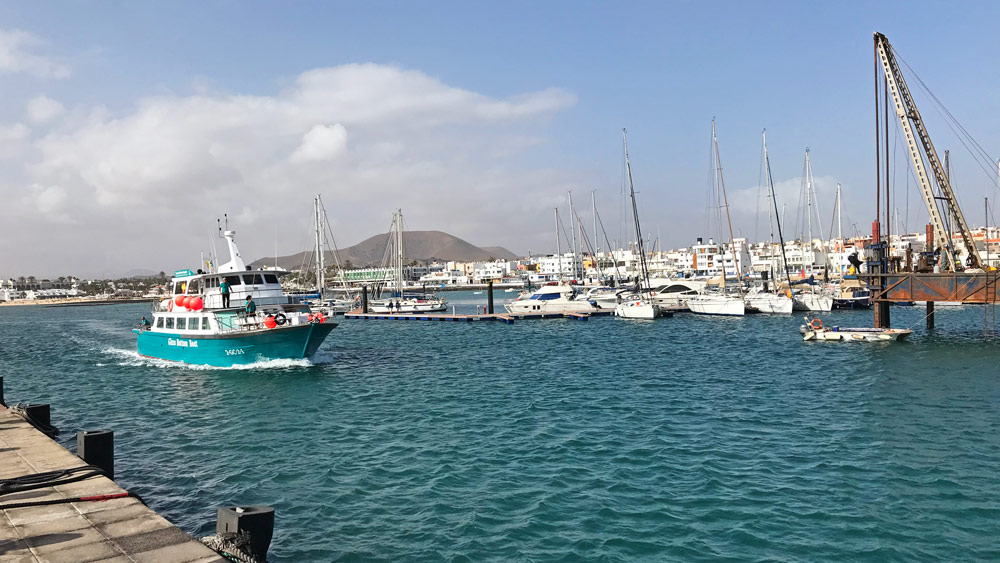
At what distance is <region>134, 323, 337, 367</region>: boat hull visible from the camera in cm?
3100

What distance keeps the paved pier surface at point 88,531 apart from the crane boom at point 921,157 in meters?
46.1

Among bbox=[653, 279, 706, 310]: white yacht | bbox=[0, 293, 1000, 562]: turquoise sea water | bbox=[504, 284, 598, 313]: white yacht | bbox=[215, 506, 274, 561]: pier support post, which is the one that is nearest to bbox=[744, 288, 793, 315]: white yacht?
bbox=[653, 279, 706, 310]: white yacht

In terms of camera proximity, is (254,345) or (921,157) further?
(921,157)

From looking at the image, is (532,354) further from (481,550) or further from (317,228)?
(317,228)

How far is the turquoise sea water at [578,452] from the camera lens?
11305 millimetres

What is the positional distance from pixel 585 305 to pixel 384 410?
1975 inches

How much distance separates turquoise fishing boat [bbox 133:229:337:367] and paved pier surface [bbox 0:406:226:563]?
2005cm

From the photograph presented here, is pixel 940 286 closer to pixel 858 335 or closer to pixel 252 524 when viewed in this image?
pixel 858 335

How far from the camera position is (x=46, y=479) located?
35.5 feet

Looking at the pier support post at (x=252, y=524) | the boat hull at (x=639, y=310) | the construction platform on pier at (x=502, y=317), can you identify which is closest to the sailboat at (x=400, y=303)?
the construction platform on pier at (x=502, y=317)

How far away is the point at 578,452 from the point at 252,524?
950 centimetres

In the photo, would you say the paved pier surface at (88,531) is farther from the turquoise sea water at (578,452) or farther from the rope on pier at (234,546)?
the turquoise sea water at (578,452)

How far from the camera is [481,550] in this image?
35.9 ft

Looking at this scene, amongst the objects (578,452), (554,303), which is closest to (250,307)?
(578,452)
